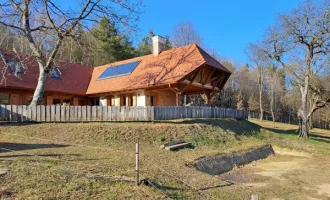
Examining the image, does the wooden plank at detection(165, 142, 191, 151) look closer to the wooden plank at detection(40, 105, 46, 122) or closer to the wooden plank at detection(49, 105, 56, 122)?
the wooden plank at detection(49, 105, 56, 122)

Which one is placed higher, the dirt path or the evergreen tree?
the evergreen tree

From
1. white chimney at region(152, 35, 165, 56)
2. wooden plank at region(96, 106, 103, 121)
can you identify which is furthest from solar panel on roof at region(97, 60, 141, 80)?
wooden plank at region(96, 106, 103, 121)

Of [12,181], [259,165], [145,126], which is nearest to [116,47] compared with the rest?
[145,126]

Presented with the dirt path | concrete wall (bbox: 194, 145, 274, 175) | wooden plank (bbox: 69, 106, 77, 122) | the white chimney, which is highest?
the white chimney

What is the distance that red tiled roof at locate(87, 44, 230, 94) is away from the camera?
19.8 m

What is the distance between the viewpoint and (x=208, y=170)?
36.5 ft

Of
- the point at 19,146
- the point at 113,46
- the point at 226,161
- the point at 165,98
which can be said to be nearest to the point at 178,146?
the point at 226,161

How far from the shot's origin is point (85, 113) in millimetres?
Result: 15766

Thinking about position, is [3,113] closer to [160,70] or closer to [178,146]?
[178,146]

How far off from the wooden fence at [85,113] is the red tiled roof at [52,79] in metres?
4.12

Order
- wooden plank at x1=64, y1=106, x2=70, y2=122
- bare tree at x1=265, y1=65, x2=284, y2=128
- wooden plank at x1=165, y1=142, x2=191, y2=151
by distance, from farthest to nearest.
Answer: bare tree at x1=265, y1=65, x2=284, y2=128, wooden plank at x1=64, y1=106, x2=70, y2=122, wooden plank at x1=165, y1=142, x2=191, y2=151

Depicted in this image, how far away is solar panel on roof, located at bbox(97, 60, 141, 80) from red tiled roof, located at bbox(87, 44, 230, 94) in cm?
43

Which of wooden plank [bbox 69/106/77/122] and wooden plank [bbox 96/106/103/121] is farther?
wooden plank [bbox 96/106/103/121]

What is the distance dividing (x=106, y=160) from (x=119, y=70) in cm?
1715
